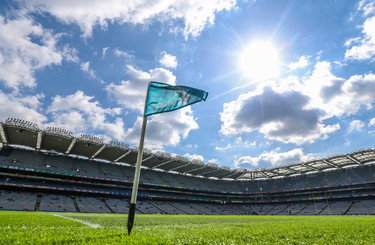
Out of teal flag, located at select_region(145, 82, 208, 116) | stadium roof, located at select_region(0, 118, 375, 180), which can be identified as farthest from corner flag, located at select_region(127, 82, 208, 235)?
stadium roof, located at select_region(0, 118, 375, 180)

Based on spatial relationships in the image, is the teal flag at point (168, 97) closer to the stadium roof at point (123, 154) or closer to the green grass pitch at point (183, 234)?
the green grass pitch at point (183, 234)

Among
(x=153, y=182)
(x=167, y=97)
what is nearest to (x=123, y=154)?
(x=153, y=182)

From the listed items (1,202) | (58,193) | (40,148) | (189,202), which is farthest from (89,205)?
(189,202)

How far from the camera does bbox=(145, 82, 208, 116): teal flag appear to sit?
728cm

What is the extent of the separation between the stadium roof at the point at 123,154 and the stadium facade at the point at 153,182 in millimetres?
160

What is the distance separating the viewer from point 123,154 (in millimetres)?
49750

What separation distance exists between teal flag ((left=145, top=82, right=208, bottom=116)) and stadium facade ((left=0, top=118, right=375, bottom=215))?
39.7m

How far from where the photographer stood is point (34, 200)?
1497 inches

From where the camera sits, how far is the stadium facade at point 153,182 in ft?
132

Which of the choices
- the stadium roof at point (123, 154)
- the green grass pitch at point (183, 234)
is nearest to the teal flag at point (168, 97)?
the green grass pitch at point (183, 234)

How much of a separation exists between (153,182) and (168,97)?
5500 centimetres

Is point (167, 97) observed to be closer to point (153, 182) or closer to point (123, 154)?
point (123, 154)

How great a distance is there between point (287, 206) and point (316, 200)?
8.00 m

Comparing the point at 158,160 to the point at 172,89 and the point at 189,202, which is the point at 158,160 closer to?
the point at 189,202
